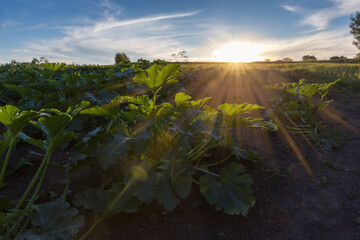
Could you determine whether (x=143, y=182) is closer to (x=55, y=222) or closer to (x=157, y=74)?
(x=55, y=222)

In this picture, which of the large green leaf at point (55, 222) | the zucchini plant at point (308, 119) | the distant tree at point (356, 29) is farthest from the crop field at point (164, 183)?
the distant tree at point (356, 29)

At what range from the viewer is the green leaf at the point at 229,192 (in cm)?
172

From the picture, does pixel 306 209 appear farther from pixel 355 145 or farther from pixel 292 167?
pixel 355 145

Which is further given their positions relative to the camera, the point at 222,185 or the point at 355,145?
the point at 355,145

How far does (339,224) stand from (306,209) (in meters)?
0.24

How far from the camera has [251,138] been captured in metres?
3.28

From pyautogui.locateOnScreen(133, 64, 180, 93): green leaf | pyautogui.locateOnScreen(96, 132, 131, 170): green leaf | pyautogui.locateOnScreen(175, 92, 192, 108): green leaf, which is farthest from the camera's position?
pyautogui.locateOnScreen(175, 92, 192, 108): green leaf

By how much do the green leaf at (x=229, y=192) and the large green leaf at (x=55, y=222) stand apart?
2.95 feet

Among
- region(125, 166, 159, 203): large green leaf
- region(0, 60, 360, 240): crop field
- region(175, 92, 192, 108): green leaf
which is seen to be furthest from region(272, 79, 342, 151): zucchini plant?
region(125, 166, 159, 203): large green leaf

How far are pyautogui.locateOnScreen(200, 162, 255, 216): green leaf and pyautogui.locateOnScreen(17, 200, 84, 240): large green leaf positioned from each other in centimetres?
90

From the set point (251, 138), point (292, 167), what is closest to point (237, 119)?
point (292, 167)

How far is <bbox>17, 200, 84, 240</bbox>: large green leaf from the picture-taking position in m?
1.43

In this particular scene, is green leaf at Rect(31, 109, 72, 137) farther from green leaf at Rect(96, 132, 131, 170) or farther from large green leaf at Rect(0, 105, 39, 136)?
green leaf at Rect(96, 132, 131, 170)

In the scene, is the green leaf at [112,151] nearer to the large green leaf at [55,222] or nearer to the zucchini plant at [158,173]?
the zucchini plant at [158,173]
